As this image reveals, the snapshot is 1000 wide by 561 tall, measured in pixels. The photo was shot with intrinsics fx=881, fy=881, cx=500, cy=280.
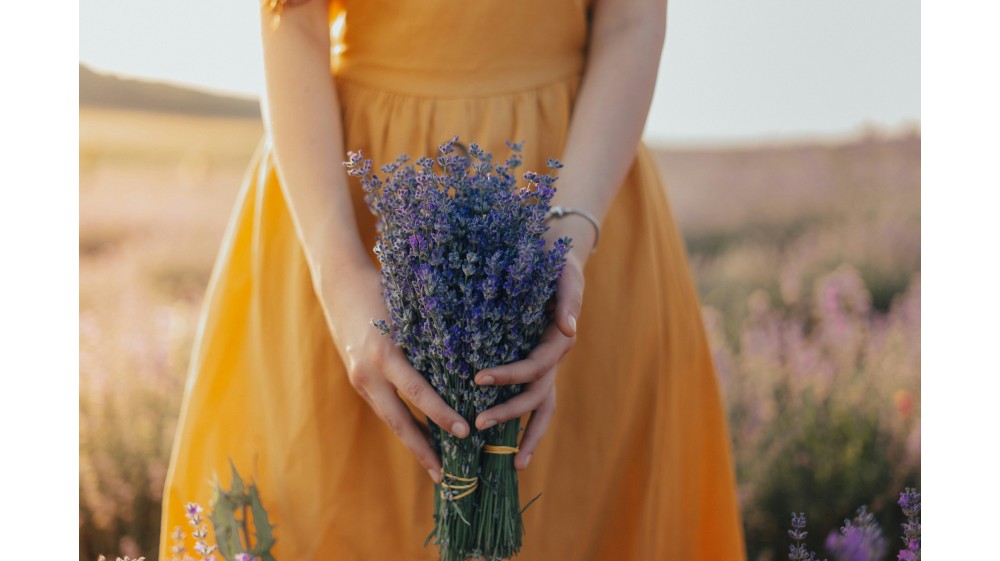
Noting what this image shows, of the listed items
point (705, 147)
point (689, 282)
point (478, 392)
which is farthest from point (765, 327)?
point (478, 392)

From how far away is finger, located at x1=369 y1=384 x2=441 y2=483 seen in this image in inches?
50.4

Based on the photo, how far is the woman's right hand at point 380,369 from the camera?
1.19 metres

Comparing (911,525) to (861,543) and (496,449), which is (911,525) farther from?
(496,449)

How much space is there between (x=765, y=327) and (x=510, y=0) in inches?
109

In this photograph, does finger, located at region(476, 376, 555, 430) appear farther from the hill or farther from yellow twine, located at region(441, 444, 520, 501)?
the hill

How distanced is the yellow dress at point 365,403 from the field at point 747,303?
4.66 ft

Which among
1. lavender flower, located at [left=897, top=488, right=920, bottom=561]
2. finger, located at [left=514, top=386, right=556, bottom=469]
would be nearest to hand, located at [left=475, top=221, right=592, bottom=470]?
finger, located at [left=514, top=386, right=556, bottom=469]

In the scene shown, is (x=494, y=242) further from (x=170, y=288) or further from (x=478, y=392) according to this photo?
(x=170, y=288)

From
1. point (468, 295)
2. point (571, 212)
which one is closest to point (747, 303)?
point (571, 212)

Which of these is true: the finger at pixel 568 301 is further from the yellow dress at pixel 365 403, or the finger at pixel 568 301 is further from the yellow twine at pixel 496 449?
the yellow dress at pixel 365 403

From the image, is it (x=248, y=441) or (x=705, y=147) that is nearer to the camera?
(x=248, y=441)

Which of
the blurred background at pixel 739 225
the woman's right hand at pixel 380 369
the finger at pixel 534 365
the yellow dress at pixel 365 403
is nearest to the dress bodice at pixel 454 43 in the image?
the yellow dress at pixel 365 403

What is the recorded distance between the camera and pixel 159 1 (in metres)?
3.03

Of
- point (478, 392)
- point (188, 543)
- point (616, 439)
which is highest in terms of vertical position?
point (478, 392)
